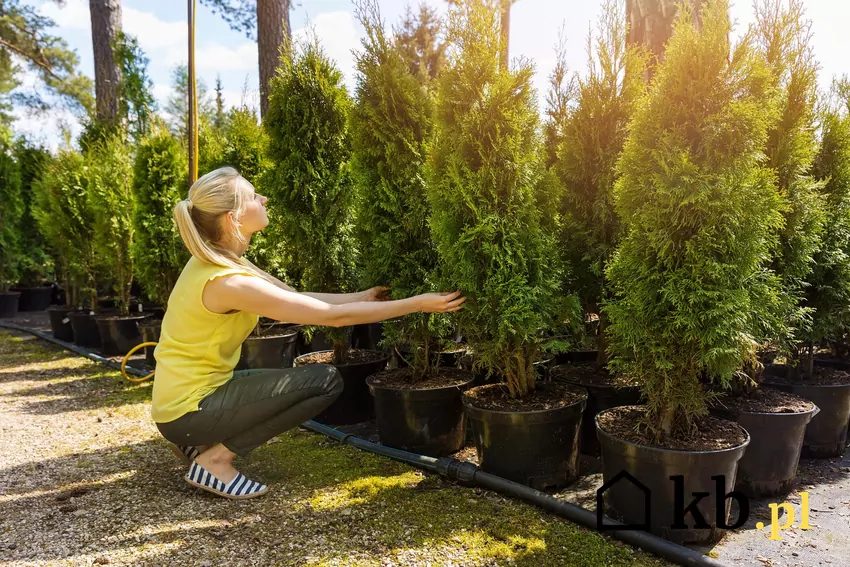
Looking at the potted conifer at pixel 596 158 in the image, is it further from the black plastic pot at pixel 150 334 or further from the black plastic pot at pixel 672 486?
the black plastic pot at pixel 150 334

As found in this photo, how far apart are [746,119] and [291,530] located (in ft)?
9.71

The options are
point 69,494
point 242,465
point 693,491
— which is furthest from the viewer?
point 242,465

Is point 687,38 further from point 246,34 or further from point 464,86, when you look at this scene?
point 246,34

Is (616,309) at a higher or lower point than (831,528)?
higher

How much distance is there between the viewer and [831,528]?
2.97 m

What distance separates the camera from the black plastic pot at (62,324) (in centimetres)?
907

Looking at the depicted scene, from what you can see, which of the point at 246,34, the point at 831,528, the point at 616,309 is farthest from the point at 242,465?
the point at 246,34

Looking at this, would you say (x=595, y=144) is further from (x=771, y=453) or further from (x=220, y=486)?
(x=220, y=486)

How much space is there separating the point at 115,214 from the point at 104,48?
453 cm

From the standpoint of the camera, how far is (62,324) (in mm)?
9109

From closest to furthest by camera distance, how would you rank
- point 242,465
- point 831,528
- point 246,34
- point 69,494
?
point 831,528
point 69,494
point 242,465
point 246,34

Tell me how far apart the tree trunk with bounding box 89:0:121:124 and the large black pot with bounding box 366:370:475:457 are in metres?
9.07

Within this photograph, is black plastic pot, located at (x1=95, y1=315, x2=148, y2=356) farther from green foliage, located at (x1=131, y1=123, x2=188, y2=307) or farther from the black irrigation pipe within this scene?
the black irrigation pipe

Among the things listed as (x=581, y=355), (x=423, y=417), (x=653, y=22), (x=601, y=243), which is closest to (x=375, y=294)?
(x=423, y=417)
